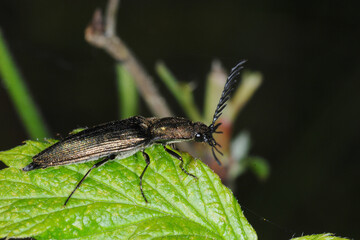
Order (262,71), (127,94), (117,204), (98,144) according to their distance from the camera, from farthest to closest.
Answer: (262,71) < (127,94) < (98,144) < (117,204)

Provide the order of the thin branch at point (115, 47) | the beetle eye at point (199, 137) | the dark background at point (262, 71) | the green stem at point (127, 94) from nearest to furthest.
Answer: the beetle eye at point (199, 137)
the thin branch at point (115, 47)
the green stem at point (127, 94)
the dark background at point (262, 71)

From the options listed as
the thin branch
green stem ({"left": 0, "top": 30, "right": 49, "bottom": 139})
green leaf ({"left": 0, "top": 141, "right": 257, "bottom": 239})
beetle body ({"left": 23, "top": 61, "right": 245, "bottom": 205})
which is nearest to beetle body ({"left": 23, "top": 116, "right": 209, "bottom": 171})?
beetle body ({"left": 23, "top": 61, "right": 245, "bottom": 205})

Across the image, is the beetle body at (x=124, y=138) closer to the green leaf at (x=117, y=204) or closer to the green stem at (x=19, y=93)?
the green leaf at (x=117, y=204)

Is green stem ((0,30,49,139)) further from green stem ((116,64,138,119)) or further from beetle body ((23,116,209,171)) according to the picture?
beetle body ((23,116,209,171))

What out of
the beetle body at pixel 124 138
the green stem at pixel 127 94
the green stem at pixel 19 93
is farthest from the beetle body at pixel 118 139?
the green stem at pixel 19 93

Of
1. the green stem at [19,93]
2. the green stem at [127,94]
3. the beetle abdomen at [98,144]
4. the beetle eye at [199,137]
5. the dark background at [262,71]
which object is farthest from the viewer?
the dark background at [262,71]

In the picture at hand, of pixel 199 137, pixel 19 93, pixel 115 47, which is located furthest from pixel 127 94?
pixel 199 137

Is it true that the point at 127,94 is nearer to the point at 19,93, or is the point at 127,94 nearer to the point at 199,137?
the point at 19,93
